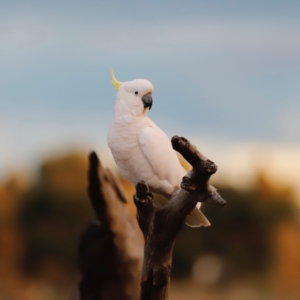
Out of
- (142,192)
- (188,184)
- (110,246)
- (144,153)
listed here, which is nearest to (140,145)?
(144,153)

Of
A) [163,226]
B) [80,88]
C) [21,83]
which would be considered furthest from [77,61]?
[163,226]

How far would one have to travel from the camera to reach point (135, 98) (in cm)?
173

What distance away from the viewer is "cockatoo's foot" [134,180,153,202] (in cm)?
166

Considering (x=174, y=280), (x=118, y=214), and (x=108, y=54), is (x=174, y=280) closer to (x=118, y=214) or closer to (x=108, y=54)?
(x=118, y=214)

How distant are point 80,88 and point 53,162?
1.53 ft

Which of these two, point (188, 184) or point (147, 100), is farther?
point (147, 100)

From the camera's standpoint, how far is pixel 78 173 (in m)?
2.70

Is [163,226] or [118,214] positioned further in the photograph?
[118,214]

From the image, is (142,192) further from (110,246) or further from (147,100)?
(110,246)

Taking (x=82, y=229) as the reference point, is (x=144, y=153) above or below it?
above

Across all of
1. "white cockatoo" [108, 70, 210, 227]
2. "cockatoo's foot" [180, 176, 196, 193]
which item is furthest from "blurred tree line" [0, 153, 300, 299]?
"cockatoo's foot" [180, 176, 196, 193]

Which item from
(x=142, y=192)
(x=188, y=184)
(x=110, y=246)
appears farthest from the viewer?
(x=110, y=246)

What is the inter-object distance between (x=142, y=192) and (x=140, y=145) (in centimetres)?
17

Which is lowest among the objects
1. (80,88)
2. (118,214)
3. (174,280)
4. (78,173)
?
(174,280)
